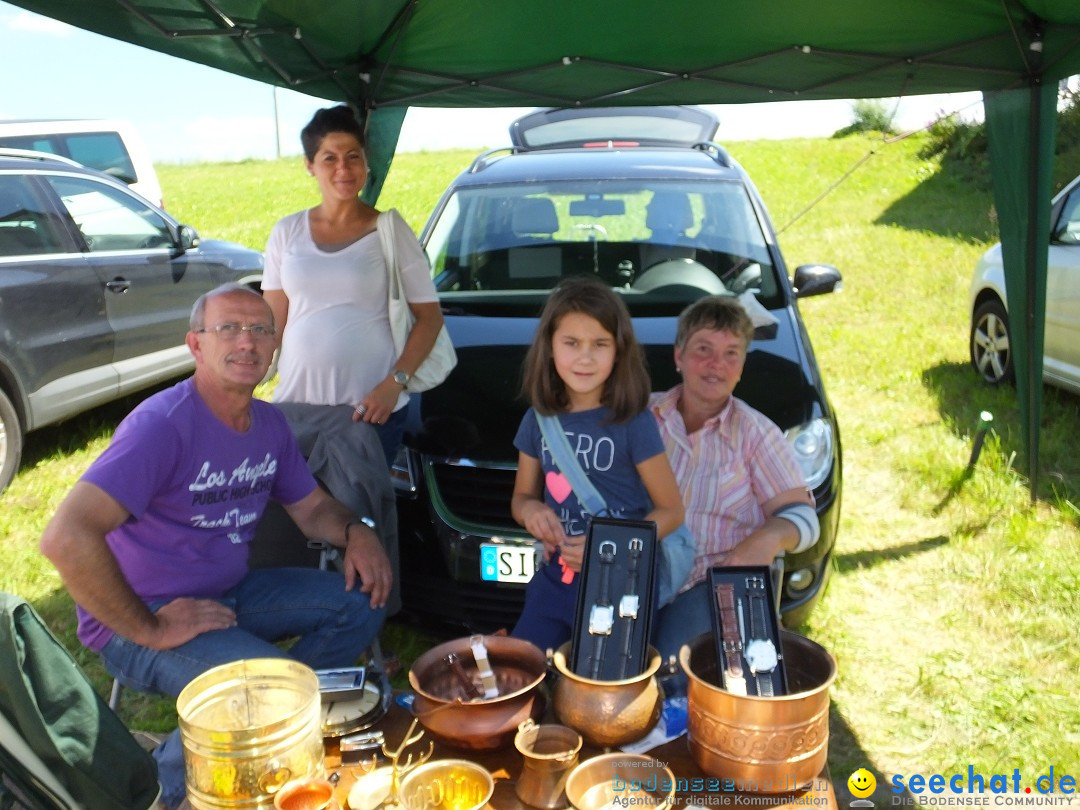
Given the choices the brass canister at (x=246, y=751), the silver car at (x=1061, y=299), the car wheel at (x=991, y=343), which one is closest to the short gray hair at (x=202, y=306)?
the brass canister at (x=246, y=751)

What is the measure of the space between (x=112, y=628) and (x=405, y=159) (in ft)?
76.8

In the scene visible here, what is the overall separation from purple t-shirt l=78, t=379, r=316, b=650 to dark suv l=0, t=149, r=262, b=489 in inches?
120

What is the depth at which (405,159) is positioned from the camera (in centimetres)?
2436

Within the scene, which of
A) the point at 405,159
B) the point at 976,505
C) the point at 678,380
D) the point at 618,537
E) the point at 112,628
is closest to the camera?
the point at 618,537

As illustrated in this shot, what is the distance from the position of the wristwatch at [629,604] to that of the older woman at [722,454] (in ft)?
1.91

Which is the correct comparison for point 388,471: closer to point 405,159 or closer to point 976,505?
point 976,505

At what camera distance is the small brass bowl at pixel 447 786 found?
1.61 meters

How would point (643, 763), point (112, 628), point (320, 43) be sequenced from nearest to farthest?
point (643, 763), point (112, 628), point (320, 43)

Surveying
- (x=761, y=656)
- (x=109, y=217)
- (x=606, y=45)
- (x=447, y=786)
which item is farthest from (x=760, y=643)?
(x=109, y=217)

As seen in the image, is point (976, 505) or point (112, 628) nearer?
point (112, 628)

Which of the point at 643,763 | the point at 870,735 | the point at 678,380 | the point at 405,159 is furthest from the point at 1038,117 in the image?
the point at 405,159

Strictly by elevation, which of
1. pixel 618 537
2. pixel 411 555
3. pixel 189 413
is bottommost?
pixel 411 555

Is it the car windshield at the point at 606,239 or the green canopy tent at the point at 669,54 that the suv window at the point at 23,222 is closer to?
the green canopy tent at the point at 669,54

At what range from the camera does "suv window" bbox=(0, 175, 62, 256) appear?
16.6 ft
